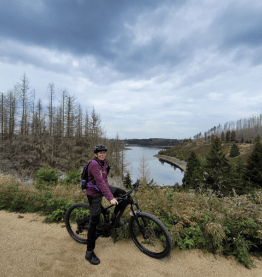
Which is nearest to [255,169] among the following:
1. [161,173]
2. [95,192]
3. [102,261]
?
[102,261]

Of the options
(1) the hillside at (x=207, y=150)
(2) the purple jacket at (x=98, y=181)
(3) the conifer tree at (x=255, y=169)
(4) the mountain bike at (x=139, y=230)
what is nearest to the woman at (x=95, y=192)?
(2) the purple jacket at (x=98, y=181)

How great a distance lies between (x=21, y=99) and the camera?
3066 cm

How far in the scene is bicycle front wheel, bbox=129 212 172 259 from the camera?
3150 mm

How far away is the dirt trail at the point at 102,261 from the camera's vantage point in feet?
9.19

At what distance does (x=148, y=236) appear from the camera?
10.9 feet

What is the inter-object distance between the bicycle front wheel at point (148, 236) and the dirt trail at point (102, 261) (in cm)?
13

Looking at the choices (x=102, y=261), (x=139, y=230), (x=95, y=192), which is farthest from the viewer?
(x=139, y=230)

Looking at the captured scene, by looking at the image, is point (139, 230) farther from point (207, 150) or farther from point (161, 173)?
point (207, 150)

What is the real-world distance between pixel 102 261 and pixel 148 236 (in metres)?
1.02

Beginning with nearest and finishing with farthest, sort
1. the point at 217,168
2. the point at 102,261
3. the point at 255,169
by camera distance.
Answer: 1. the point at 102,261
2. the point at 255,169
3. the point at 217,168

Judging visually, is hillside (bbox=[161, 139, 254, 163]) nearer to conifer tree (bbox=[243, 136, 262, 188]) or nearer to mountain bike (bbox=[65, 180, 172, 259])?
conifer tree (bbox=[243, 136, 262, 188])

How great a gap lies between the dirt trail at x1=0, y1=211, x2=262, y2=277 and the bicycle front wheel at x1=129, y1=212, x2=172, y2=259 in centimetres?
13

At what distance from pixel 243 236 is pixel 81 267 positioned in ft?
11.2

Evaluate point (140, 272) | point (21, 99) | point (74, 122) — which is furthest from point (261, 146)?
point (21, 99)
